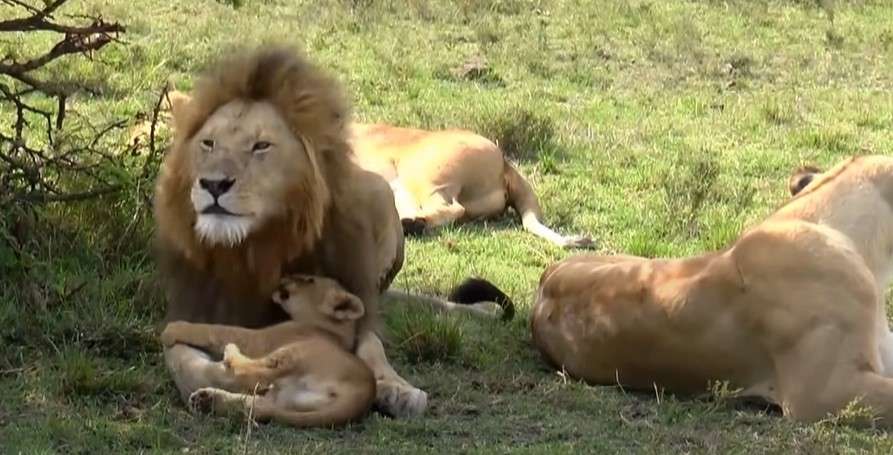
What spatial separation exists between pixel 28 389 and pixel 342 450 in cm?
101

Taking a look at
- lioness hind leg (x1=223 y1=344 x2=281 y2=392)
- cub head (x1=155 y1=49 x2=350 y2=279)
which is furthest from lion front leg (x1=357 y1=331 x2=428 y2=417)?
cub head (x1=155 y1=49 x2=350 y2=279)

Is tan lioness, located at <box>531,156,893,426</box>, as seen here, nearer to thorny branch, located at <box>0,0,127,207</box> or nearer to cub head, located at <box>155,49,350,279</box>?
cub head, located at <box>155,49,350,279</box>

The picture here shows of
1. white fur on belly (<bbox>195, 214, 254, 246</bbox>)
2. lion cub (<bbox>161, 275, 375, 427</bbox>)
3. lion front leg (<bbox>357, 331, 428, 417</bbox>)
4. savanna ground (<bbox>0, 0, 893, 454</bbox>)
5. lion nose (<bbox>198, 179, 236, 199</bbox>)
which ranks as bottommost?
savanna ground (<bbox>0, 0, 893, 454</bbox>)

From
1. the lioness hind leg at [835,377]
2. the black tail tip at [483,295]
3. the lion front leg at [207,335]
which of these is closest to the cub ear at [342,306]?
the lion front leg at [207,335]

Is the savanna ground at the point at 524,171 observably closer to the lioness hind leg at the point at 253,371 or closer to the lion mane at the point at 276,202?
the lioness hind leg at the point at 253,371

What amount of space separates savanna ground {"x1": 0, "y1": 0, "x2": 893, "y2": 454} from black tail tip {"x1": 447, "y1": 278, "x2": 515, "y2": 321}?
6cm

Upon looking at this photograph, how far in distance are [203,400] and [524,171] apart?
418cm

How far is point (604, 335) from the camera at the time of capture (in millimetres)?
4625

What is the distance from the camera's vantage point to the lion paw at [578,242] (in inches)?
260

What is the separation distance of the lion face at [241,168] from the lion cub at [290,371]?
0.27 meters

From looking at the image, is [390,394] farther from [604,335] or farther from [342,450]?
[604,335]

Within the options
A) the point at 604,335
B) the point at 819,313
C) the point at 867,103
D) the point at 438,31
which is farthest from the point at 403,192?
the point at 438,31

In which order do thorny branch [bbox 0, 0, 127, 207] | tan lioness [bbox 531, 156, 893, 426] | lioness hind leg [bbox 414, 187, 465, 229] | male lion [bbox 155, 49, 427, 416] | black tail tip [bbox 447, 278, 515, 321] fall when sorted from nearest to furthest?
tan lioness [bbox 531, 156, 893, 426] < male lion [bbox 155, 49, 427, 416] < thorny branch [bbox 0, 0, 127, 207] < black tail tip [bbox 447, 278, 515, 321] < lioness hind leg [bbox 414, 187, 465, 229]

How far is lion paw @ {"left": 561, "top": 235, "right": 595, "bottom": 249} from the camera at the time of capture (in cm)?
660
